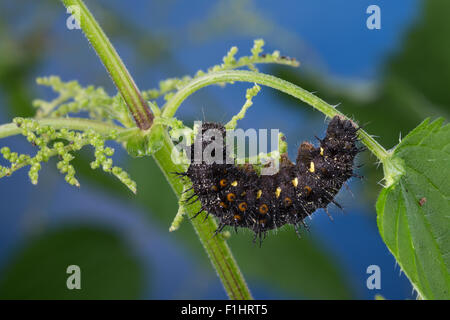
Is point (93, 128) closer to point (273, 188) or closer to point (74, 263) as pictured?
point (273, 188)

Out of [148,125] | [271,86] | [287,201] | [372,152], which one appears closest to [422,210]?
[372,152]

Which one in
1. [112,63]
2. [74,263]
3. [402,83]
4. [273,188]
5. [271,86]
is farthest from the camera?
[74,263]

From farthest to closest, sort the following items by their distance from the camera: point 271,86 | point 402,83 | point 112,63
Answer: point 402,83
point 112,63
point 271,86

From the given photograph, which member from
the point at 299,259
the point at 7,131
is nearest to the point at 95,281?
the point at 299,259

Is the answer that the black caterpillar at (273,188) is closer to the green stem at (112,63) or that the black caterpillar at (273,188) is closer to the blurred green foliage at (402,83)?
the green stem at (112,63)

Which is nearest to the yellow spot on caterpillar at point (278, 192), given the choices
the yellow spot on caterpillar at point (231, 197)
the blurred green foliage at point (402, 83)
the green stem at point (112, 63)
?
the yellow spot on caterpillar at point (231, 197)

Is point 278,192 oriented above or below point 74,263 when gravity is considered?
below
